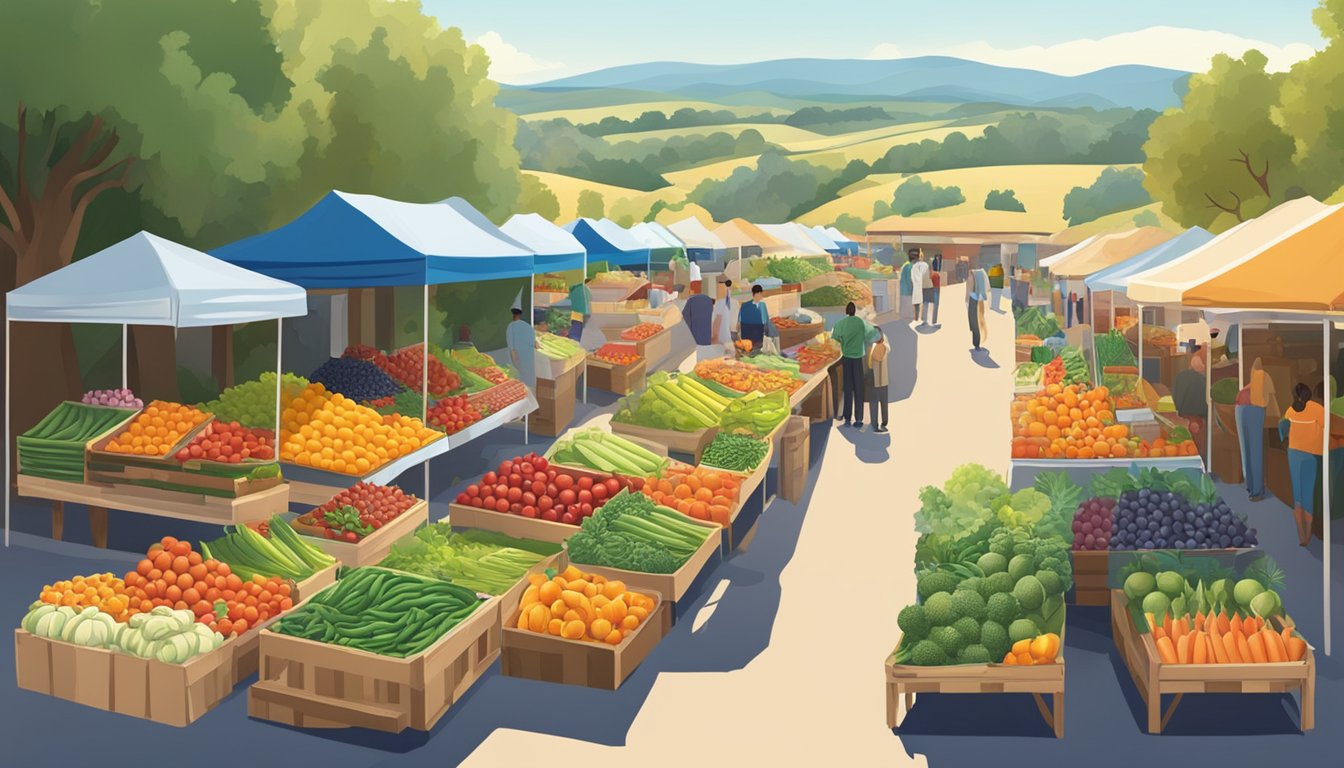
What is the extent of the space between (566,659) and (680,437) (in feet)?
15.4

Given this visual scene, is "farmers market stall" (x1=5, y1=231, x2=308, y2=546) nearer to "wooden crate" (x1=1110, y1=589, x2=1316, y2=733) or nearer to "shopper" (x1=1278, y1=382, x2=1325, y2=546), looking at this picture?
"wooden crate" (x1=1110, y1=589, x2=1316, y2=733)

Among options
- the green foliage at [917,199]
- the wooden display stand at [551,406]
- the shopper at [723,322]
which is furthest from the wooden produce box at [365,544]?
the green foliage at [917,199]

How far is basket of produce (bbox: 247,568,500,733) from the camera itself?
5.68m

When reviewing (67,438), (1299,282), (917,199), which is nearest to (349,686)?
(67,438)

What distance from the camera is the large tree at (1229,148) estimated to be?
103ft

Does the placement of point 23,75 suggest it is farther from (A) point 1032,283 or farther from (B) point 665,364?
(A) point 1032,283

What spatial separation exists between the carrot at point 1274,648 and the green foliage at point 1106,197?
3554 inches

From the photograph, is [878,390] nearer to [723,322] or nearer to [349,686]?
[723,322]

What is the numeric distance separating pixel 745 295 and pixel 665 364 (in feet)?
27.4

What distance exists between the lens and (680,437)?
35.7 ft

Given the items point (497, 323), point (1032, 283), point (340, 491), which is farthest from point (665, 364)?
point (1032, 283)

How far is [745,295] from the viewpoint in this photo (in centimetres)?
2867

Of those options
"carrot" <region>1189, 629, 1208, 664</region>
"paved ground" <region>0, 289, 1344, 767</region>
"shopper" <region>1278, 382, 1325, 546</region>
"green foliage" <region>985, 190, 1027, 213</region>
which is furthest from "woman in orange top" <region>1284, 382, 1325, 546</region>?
"green foliage" <region>985, 190, 1027, 213</region>

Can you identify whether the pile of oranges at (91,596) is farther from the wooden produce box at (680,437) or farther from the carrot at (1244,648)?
the carrot at (1244,648)
